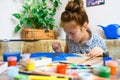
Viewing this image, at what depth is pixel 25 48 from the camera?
2240 millimetres

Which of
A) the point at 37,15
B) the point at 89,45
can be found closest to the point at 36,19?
the point at 37,15

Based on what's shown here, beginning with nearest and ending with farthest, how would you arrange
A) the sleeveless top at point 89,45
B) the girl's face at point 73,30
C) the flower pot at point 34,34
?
the girl's face at point 73,30 < the sleeveless top at point 89,45 < the flower pot at point 34,34

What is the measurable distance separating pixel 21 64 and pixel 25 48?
1456mm

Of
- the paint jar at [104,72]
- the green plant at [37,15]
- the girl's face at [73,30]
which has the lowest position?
the paint jar at [104,72]

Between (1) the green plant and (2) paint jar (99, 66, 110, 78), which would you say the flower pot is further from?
(2) paint jar (99, 66, 110, 78)

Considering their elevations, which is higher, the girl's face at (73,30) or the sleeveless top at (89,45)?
the girl's face at (73,30)

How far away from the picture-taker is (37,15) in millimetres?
2400

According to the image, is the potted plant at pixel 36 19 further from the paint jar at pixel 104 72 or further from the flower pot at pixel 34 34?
the paint jar at pixel 104 72

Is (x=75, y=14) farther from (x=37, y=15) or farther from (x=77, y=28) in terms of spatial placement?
(x=37, y=15)

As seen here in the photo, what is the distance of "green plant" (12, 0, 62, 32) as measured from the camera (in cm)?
242

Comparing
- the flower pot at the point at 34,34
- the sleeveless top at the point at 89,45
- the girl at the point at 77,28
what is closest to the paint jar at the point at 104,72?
the girl at the point at 77,28

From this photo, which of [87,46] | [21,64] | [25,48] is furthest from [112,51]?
[21,64]

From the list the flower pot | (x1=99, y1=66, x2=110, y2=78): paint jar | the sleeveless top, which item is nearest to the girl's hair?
the sleeveless top

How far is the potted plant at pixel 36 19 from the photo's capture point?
2.39 meters
